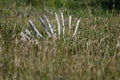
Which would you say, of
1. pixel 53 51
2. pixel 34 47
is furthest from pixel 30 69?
pixel 34 47

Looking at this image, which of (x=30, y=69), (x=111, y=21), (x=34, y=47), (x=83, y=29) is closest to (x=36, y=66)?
(x=30, y=69)

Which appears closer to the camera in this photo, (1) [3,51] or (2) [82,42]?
(1) [3,51]

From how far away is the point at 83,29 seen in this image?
25.5 feet

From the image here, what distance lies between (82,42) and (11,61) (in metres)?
1.63

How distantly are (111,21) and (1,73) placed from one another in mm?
5324

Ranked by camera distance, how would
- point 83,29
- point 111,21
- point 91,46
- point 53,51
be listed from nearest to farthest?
1. point 53,51
2. point 91,46
3. point 83,29
4. point 111,21

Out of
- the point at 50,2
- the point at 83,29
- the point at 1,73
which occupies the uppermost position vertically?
the point at 1,73

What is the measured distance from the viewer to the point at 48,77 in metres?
4.03

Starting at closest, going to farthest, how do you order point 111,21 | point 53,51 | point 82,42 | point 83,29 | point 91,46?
point 53,51
point 91,46
point 82,42
point 83,29
point 111,21

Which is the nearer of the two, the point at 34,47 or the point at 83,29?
the point at 34,47

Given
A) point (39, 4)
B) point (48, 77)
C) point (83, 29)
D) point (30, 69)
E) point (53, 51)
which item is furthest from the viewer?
point (39, 4)

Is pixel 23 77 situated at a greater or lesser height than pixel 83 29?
greater

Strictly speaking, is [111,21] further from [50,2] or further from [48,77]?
[50,2]

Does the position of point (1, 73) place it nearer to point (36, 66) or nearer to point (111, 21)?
point (36, 66)
